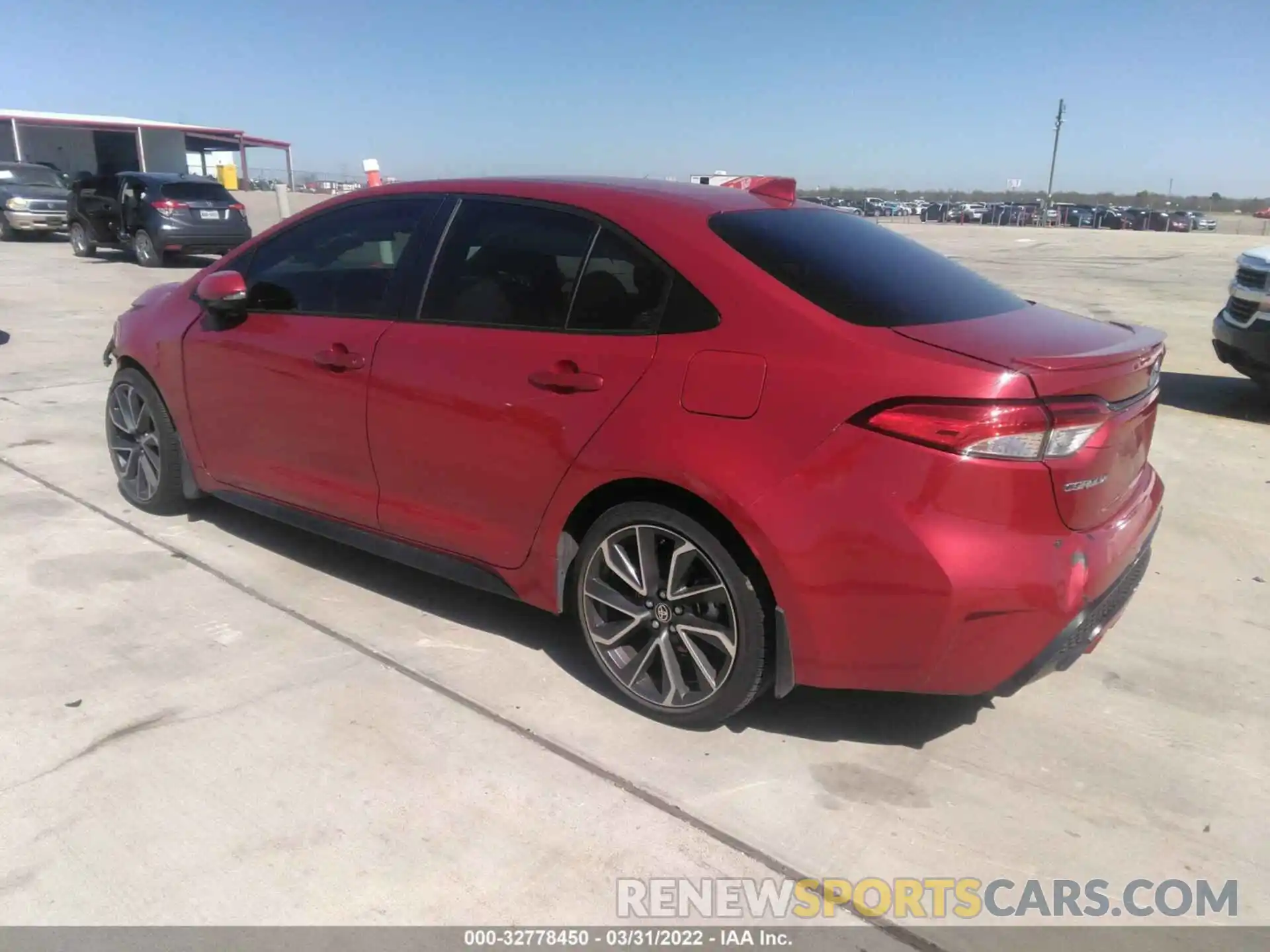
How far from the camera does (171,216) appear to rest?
1667 centimetres

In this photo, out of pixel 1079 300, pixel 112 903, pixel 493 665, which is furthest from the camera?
pixel 1079 300

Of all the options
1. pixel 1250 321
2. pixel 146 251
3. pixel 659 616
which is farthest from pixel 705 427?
pixel 146 251

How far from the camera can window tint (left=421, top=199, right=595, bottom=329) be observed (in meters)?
3.32

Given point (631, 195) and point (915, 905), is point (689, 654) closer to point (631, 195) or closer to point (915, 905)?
point (915, 905)

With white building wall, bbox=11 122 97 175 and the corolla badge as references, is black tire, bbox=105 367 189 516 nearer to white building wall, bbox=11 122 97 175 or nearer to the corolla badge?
the corolla badge

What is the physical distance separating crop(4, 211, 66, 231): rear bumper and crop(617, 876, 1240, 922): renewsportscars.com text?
24.7m

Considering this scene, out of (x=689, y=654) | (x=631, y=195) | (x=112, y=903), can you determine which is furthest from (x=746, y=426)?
(x=112, y=903)

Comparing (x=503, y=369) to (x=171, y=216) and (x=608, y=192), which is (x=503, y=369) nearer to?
(x=608, y=192)

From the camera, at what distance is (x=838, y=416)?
267cm

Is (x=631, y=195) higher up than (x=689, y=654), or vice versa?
(x=631, y=195)

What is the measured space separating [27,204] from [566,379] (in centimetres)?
2388

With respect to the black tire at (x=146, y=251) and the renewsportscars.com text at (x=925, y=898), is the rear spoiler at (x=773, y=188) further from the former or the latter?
the black tire at (x=146, y=251)

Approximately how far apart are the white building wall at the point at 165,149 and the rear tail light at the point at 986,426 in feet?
169

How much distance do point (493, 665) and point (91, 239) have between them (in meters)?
18.6
